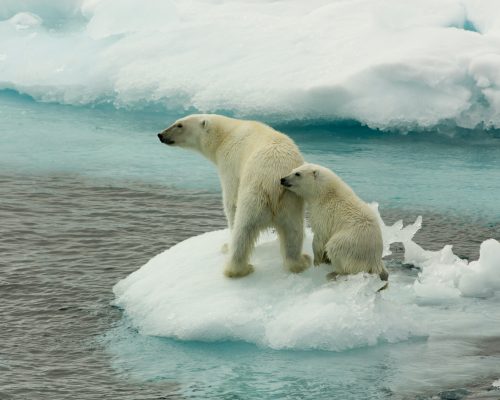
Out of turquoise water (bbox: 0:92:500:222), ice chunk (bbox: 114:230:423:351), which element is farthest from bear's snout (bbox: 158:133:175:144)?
turquoise water (bbox: 0:92:500:222)

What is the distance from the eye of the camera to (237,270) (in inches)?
254

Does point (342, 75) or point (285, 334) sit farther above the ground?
point (342, 75)

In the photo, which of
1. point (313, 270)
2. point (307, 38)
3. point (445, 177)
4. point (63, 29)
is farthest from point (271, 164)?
point (63, 29)

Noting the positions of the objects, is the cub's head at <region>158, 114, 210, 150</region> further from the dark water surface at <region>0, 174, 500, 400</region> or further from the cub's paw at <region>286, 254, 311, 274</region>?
the dark water surface at <region>0, 174, 500, 400</region>

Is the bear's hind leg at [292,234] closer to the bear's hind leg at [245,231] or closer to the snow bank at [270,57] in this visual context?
the bear's hind leg at [245,231]

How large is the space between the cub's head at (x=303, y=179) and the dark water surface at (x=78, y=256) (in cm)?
150

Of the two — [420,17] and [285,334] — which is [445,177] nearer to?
[420,17]

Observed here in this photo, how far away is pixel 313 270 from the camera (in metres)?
6.39

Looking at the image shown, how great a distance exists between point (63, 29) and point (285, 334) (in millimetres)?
11304

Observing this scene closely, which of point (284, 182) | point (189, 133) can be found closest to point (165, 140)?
→ point (189, 133)

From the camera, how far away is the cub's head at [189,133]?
6848mm

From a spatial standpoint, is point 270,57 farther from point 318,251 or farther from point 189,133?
point 318,251

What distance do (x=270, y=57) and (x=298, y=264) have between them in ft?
24.8

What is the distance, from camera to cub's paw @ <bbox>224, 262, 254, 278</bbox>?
6.43 metres
